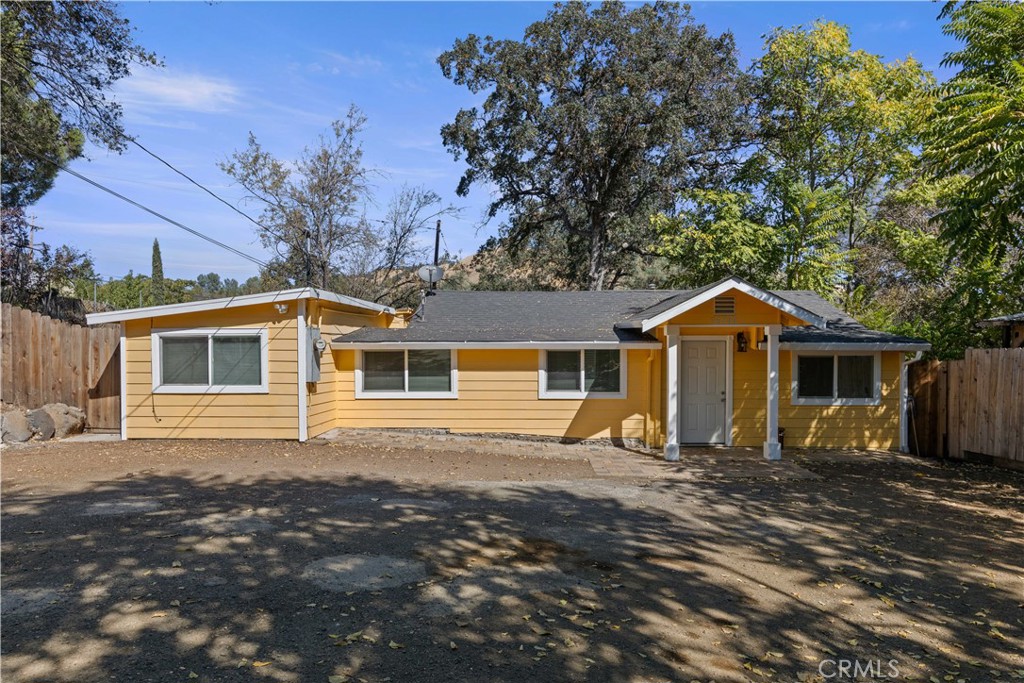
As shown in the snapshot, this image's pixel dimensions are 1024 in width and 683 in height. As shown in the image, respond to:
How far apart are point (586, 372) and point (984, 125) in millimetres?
7314

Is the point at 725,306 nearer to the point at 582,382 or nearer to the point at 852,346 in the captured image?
the point at 852,346

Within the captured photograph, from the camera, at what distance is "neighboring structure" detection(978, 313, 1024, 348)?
1261 cm

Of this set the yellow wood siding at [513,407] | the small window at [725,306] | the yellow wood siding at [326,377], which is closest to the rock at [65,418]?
the yellow wood siding at [326,377]

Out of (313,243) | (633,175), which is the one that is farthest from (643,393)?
(313,243)

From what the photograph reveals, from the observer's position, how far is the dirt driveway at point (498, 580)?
369cm

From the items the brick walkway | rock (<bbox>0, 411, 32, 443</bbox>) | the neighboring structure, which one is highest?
the neighboring structure

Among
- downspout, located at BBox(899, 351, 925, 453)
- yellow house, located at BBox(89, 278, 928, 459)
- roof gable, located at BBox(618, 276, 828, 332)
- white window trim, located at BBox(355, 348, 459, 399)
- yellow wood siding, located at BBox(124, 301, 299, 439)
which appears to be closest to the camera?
roof gable, located at BBox(618, 276, 828, 332)

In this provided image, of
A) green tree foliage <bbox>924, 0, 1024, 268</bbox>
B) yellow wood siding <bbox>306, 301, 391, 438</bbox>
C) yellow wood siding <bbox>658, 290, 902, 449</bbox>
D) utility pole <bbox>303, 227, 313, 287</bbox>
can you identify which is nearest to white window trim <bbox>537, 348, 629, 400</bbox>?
yellow wood siding <bbox>658, 290, 902, 449</bbox>

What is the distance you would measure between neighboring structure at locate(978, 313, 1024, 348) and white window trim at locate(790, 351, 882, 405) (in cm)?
254

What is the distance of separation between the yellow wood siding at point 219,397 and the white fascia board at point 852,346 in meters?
9.09

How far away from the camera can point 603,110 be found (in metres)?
20.9

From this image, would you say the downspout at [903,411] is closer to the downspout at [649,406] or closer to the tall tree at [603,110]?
the downspout at [649,406]

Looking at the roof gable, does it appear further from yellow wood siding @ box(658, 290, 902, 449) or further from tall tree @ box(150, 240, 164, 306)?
tall tree @ box(150, 240, 164, 306)

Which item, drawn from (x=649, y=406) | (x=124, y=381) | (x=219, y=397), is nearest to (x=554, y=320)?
(x=649, y=406)
